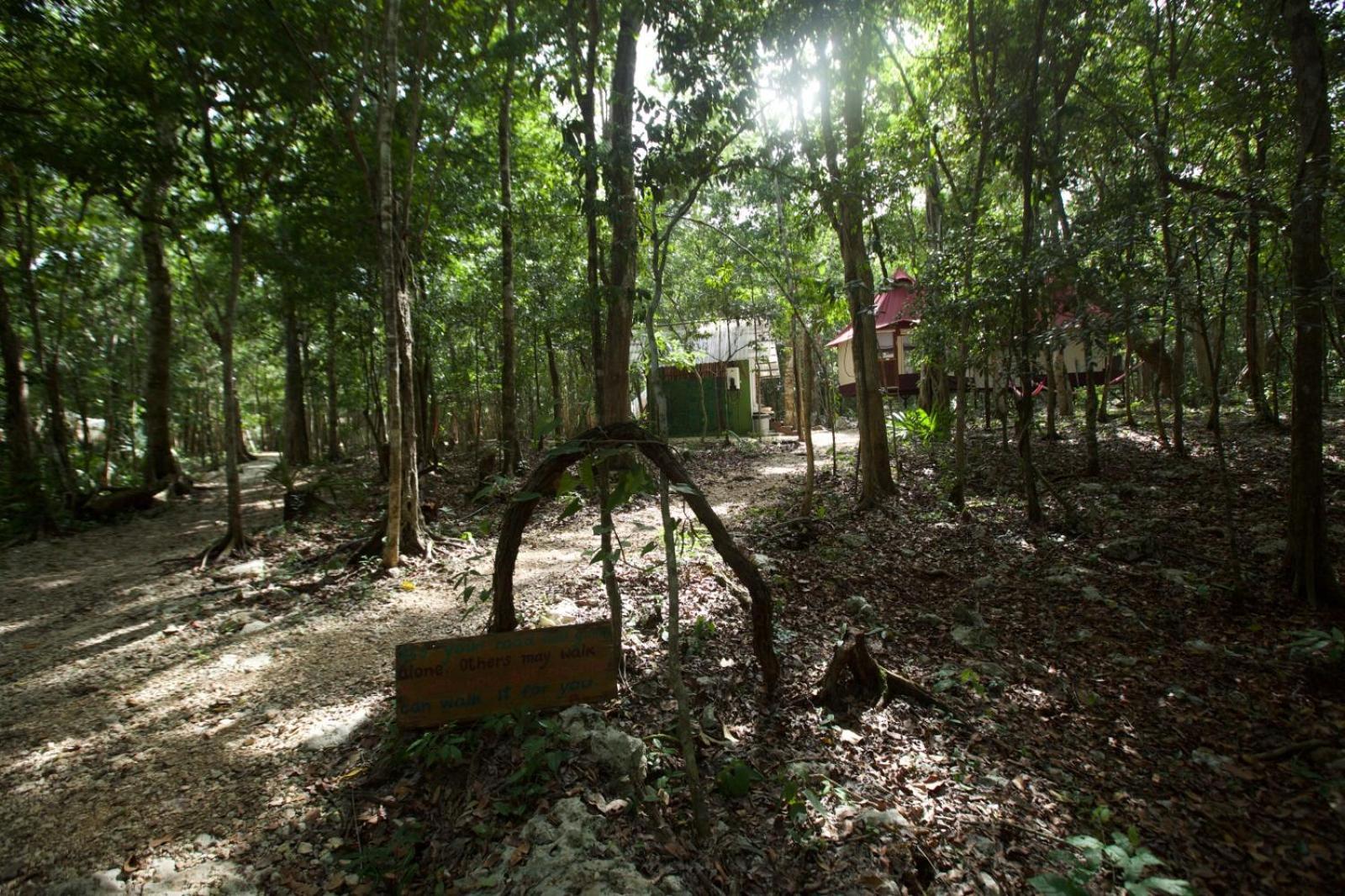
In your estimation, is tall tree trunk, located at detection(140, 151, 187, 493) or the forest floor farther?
tall tree trunk, located at detection(140, 151, 187, 493)

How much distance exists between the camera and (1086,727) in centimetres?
388

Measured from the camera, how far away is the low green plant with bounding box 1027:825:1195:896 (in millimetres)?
2342

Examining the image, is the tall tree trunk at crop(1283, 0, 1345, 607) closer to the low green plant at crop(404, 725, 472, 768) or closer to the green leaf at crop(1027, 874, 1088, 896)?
the green leaf at crop(1027, 874, 1088, 896)

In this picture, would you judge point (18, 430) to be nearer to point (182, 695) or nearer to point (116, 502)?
point (116, 502)

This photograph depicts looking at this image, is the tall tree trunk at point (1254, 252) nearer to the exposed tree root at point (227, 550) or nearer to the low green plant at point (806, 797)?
the low green plant at point (806, 797)

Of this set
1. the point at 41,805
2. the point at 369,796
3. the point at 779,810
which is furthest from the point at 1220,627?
the point at 41,805

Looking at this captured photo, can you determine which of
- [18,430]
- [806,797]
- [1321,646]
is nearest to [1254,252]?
[1321,646]

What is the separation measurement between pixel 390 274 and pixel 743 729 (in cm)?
574

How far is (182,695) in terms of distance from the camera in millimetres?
4281

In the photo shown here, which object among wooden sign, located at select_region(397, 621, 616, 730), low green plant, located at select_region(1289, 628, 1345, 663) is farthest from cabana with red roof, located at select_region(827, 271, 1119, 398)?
wooden sign, located at select_region(397, 621, 616, 730)

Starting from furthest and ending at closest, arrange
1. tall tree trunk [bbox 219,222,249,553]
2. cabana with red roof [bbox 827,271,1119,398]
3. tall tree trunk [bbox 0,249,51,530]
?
cabana with red roof [bbox 827,271,1119,398] → tall tree trunk [bbox 0,249,51,530] → tall tree trunk [bbox 219,222,249,553]

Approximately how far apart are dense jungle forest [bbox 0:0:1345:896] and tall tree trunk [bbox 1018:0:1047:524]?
2.5 inches

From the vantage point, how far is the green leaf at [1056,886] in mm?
2258

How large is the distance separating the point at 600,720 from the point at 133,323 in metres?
22.6
